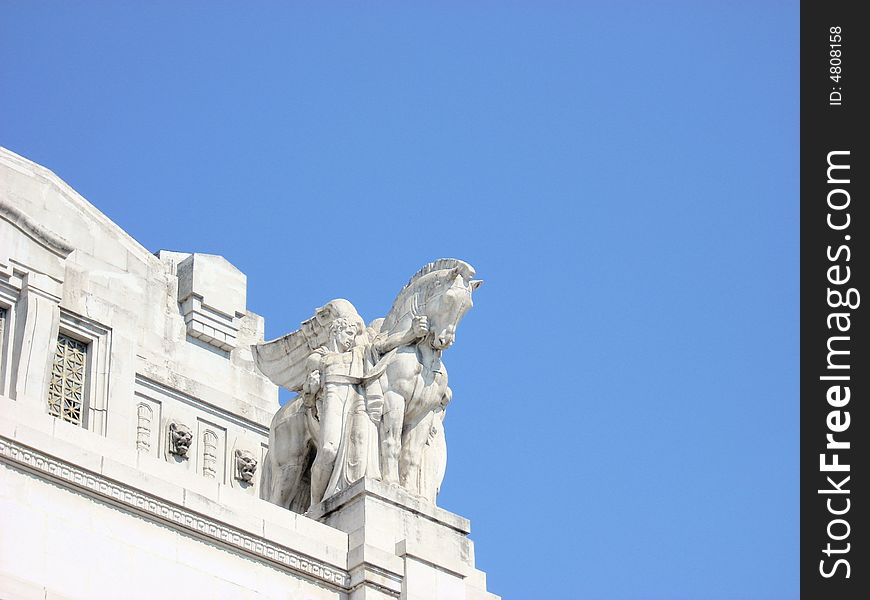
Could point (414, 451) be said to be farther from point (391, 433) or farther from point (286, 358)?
point (286, 358)

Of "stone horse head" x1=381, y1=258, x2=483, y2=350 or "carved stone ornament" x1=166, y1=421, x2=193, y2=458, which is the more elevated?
"carved stone ornament" x1=166, y1=421, x2=193, y2=458

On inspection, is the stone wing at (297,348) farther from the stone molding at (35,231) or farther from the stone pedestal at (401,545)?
the stone molding at (35,231)

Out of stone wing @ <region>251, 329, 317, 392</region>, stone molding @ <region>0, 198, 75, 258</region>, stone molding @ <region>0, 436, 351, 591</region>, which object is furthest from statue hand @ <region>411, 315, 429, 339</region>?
stone molding @ <region>0, 198, 75, 258</region>

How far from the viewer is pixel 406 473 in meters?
29.0

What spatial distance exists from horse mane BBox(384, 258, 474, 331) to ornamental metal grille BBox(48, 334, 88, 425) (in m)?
6.29

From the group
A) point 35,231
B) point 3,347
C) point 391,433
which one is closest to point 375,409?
point 391,433

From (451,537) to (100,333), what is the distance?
910 centimetres

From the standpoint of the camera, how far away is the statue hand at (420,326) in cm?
2944

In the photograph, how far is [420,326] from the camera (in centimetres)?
2945

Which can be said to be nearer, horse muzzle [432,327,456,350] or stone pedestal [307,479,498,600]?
stone pedestal [307,479,498,600]

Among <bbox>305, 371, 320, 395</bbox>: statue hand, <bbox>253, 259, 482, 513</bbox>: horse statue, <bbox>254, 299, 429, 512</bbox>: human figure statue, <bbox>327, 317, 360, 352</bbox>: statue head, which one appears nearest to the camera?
<bbox>254, 299, 429, 512</bbox>: human figure statue

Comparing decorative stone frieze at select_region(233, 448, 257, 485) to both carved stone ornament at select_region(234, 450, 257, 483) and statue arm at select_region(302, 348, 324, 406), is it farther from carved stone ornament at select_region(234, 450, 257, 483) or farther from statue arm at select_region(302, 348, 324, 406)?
statue arm at select_region(302, 348, 324, 406)

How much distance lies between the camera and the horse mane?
29.9 meters

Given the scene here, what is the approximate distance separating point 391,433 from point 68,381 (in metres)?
7.70
